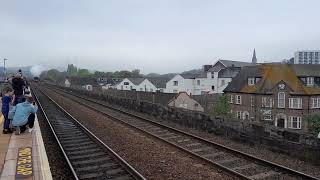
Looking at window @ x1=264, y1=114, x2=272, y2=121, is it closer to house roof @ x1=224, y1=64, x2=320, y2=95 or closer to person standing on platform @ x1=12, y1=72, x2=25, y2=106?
house roof @ x1=224, y1=64, x2=320, y2=95

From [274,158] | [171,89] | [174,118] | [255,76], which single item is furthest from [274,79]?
[274,158]

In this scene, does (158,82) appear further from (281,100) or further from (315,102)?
(315,102)

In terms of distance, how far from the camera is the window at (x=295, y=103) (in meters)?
50.1

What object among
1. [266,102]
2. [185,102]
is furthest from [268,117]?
[185,102]

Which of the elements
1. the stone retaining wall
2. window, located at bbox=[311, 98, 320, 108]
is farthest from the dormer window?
the stone retaining wall

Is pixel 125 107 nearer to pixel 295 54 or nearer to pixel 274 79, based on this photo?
pixel 274 79

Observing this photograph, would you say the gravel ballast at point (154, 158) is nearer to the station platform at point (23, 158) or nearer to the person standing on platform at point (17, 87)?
the station platform at point (23, 158)

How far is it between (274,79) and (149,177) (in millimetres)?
48871

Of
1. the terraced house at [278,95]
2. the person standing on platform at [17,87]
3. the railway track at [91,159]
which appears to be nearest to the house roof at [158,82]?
the terraced house at [278,95]

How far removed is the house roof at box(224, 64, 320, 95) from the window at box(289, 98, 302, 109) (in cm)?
113

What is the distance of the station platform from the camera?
→ 771cm

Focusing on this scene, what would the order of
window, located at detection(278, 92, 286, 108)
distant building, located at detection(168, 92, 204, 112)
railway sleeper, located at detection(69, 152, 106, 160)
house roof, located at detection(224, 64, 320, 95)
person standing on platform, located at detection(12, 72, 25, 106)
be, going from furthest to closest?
house roof, located at detection(224, 64, 320, 95) → window, located at detection(278, 92, 286, 108) → distant building, located at detection(168, 92, 204, 112) → person standing on platform, located at detection(12, 72, 25, 106) → railway sleeper, located at detection(69, 152, 106, 160)

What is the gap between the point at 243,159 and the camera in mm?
10750

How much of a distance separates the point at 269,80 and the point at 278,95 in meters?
3.67
